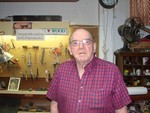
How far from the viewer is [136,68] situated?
3236 millimetres

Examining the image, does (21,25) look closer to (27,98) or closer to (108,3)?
(27,98)

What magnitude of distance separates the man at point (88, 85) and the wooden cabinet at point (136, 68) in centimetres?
163

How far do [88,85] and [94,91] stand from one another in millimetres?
58

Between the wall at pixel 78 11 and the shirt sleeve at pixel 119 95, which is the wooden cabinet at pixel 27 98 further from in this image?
the shirt sleeve at pixel 119 95

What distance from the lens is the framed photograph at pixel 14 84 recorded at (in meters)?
3.40

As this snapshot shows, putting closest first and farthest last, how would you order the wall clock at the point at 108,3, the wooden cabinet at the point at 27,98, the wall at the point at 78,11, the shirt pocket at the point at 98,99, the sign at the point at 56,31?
the shirt pocket at the point at 98,99 → the sign at the point at 56,31 → the wooden cabinet at the point at 27,98 → the wall clock at the point at 108,3 → the wall at the point at 78,11

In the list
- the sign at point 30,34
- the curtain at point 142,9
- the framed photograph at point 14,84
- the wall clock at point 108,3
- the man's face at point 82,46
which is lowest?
the framed photograph at point 14,84

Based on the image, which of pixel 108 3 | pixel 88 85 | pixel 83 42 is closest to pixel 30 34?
pixel 108 3

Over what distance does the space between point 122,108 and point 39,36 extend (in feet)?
6.41

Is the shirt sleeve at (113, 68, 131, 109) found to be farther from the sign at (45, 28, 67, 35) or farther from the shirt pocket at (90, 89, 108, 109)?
the sign at (45, 28, 67, 35)

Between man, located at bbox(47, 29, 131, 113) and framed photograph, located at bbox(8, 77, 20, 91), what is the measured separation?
1944mm

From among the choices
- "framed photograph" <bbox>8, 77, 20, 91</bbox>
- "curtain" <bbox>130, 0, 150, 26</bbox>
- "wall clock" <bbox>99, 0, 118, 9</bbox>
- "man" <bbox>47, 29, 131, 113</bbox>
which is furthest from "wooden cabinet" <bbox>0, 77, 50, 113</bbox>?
"curtain" <bbox>130, 0, 150, 26</bbox>

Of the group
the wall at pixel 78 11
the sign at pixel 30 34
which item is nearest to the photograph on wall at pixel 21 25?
the sign at pixel 30 34

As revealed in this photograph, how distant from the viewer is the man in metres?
1.48
